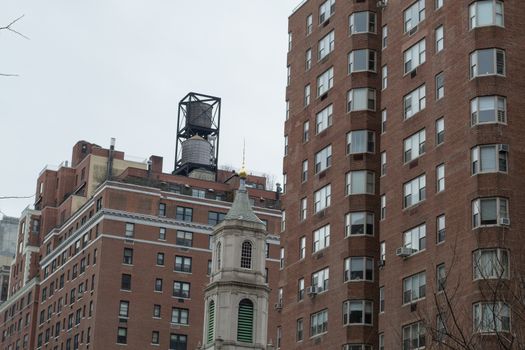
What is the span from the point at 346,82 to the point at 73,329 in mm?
73301

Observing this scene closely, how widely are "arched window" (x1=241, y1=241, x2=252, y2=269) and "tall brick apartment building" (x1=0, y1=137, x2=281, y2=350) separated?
22.0m

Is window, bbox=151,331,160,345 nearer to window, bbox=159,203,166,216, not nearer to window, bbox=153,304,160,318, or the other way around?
window, bbox=153,304,160,318

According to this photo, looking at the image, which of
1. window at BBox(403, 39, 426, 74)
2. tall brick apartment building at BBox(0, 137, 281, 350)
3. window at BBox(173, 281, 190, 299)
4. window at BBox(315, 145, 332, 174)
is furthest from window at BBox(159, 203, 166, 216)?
window at BBox(403, 39, 426, 74)

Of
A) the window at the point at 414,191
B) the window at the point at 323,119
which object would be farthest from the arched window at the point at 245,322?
the window at the point at 414,191

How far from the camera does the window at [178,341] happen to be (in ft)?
452

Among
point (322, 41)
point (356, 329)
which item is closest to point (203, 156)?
point (322, 41)

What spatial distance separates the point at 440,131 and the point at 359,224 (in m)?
9.53

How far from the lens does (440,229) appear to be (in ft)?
220

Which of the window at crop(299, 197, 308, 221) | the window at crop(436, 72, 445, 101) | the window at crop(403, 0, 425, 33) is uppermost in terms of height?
the window at crop(403, 0, 425, 33)

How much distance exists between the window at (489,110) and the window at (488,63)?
148 cm

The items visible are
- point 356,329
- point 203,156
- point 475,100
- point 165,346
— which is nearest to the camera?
point 475,100

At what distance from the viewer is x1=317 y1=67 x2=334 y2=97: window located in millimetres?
81875

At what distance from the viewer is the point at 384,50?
7769 centimetres

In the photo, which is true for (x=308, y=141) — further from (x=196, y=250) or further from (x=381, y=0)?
(x=196, y=250)
